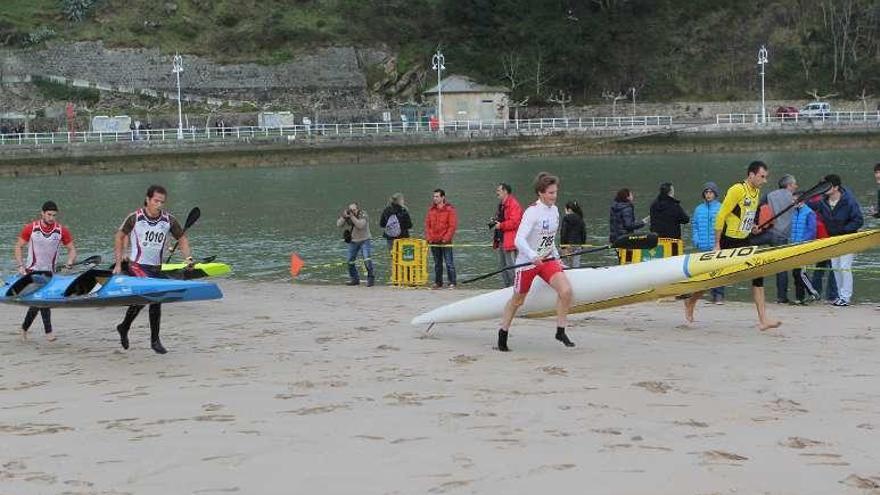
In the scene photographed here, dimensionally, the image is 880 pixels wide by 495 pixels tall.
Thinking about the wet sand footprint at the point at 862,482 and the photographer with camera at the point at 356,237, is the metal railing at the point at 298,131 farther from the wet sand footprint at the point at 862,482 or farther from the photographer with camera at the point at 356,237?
the wet sand footprint at the point at 862,482

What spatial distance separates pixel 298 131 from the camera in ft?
215

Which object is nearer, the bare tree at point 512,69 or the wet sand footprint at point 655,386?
the wet sand footprint at point 655,386

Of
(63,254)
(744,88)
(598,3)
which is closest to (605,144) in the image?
(744,88)

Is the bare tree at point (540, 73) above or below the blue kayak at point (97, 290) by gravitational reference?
above

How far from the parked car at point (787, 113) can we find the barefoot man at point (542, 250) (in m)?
60.8

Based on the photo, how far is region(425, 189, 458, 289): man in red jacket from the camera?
683 inches

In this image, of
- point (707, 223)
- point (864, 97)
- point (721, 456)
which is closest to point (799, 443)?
point (721, 456)

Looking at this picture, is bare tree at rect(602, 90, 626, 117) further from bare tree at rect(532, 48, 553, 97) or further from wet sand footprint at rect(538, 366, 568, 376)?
wet sand footprint at rect(538, 366, 568, 376)

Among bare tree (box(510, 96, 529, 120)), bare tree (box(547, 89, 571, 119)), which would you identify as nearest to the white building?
bare tree (box(510, 96, 529, 120))

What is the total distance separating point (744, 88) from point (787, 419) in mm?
77838

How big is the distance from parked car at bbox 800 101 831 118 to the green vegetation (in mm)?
6645

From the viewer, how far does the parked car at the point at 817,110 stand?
6806cm

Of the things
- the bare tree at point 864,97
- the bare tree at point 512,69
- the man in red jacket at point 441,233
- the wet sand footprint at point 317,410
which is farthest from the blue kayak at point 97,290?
the bare tree at point 864,97

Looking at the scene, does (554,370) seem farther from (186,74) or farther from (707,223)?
(186,74)
